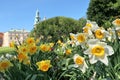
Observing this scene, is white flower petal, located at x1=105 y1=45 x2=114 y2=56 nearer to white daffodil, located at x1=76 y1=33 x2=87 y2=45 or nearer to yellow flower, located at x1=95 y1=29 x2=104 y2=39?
yellow flower, located at x1=95 y1=29 x2=104 y2=39

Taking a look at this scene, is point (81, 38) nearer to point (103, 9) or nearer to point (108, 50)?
point (108, 50)

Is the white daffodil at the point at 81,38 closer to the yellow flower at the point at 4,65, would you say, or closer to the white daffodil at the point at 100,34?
the white daffodil at the point at 100,34

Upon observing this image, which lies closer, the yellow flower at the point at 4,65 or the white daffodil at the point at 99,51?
the white daffodil at the point at 99,51

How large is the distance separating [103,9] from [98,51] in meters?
18.6

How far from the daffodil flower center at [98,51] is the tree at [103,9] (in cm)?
1767

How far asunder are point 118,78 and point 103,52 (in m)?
0.31

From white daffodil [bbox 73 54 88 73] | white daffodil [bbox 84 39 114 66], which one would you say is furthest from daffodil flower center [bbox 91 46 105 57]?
white daffodil [bbox 73 54 88 73]

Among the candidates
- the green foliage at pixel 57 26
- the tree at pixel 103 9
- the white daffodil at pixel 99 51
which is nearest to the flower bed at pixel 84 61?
the white daffodil at pixel 99 51

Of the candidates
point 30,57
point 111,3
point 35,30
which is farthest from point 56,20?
point 30,57

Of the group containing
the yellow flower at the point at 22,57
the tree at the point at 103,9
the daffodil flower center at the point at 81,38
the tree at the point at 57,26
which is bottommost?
the yellow flower at the point at 22,57

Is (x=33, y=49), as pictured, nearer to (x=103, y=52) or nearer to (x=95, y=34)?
(x=95, y=34)

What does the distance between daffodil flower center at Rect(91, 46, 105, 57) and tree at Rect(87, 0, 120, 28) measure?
58.0 ft

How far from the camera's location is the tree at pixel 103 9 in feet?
67.3

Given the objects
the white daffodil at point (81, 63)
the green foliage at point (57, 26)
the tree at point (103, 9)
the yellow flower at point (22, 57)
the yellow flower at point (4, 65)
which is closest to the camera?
the white daffodil at point (81, 63)
